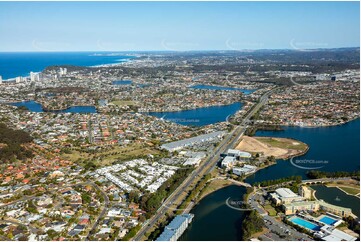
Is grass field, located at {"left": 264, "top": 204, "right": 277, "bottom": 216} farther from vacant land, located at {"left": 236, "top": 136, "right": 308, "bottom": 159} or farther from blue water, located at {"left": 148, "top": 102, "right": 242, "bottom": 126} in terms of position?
blue water, located at {"left": 148, "top": 102, "right": 242, "bottom": 126}

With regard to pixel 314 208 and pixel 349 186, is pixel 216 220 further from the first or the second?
pixel 349 186

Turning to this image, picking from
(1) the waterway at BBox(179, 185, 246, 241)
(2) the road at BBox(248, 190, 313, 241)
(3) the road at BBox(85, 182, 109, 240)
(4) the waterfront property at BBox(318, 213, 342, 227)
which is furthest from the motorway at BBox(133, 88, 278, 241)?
(4) the waterfront property at BBox(318, 213, 342, 227)

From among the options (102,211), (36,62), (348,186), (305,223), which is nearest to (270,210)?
(305,223)

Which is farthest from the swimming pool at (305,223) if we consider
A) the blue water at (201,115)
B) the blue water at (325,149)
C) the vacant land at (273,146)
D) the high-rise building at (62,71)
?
the high-rise building at (62,71)

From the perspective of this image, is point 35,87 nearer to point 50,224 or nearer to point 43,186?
point 43,186

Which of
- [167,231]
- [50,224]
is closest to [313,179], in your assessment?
[167,231]

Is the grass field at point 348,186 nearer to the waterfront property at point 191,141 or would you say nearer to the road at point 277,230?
the road at point 277,230
